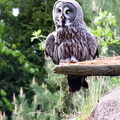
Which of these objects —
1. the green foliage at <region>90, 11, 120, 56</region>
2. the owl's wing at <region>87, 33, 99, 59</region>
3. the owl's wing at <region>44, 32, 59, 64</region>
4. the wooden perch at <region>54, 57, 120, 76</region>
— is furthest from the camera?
the green foliage at <region>90, 11, 120, 56</region>

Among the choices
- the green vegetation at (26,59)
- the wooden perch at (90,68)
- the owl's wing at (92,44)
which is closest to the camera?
the wooden perch at (90,68)

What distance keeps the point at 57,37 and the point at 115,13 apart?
2.04m

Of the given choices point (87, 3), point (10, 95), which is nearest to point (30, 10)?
point (10, 95)

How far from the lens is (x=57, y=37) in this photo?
3871 millimetres

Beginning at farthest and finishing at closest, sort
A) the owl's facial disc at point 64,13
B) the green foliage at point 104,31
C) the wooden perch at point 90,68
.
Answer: the green foliage at point 104,31, the owl's facial disc at point 64,13, the wooden perch at point 90,68

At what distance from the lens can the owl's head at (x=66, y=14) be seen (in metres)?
3.72

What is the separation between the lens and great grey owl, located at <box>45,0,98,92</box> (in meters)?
3.76

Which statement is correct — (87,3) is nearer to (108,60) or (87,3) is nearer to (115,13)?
(115,13)

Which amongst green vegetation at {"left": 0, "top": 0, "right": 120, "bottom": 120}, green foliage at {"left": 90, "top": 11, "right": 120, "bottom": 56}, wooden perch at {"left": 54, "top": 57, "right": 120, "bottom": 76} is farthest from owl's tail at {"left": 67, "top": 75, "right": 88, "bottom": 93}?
green vegetation at {"left": 0, "top": 0, "right": 120, "bottom": 120}

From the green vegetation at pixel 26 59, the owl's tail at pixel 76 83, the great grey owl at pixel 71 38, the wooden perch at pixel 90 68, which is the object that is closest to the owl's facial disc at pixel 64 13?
the great grey owl at pixel 71 38

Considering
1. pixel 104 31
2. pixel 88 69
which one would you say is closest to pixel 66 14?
pixel 88 69

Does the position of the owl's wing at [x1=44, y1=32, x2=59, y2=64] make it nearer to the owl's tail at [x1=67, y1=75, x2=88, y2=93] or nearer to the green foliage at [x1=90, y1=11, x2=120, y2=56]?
the owl's tail at [x1=67, y1=75, x2=88, y2=93]

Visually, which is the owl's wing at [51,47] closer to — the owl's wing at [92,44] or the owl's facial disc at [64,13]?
the owl's facial disc at [64,13]

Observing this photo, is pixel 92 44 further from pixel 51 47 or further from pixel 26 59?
pixel 26 59
